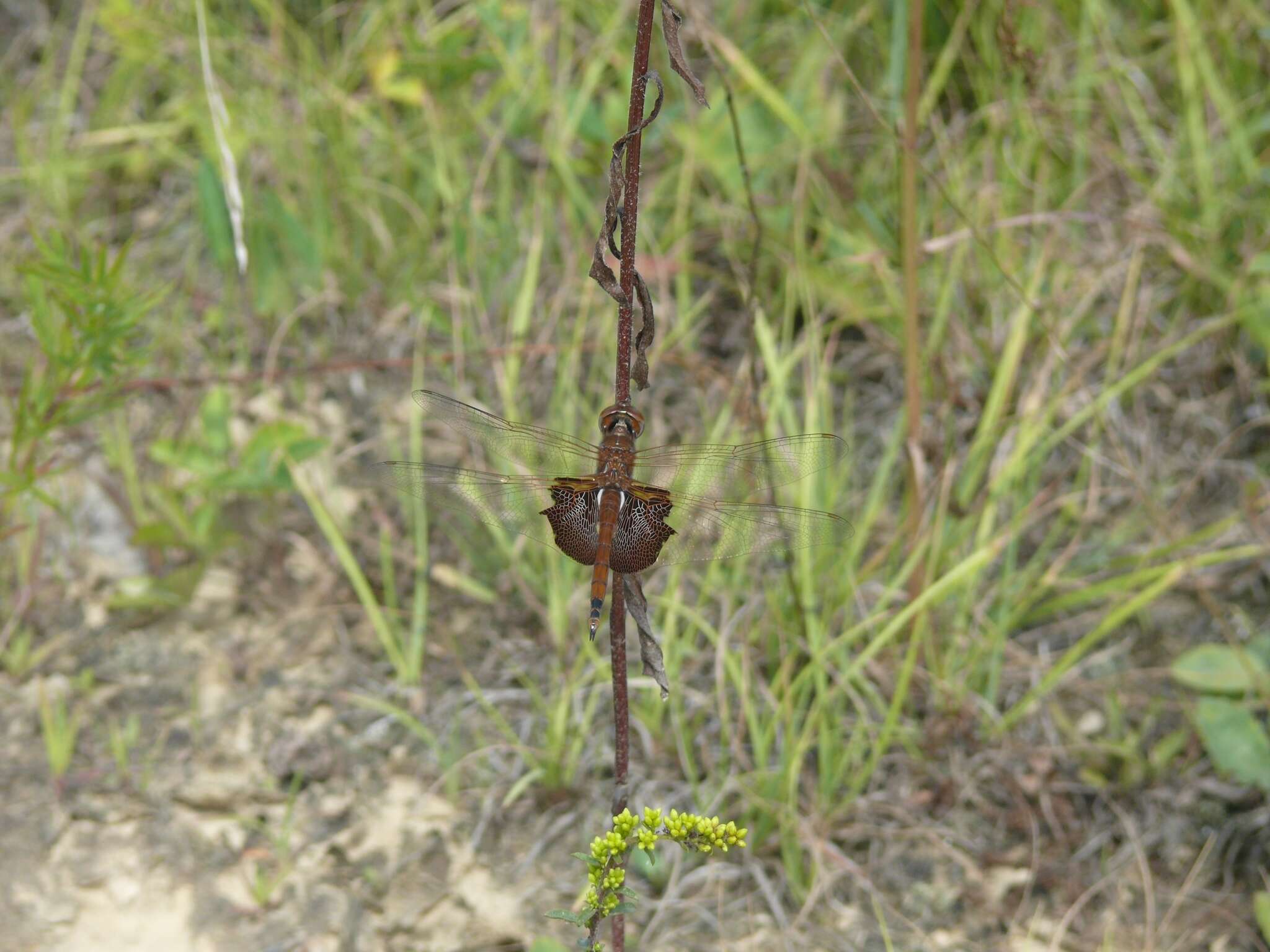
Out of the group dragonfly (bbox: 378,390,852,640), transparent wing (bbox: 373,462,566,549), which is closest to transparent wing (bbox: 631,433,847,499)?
dragonfly (bbox: 378,390,852,640)

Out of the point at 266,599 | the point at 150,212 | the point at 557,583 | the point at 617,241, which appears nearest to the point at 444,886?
the point at 557,583

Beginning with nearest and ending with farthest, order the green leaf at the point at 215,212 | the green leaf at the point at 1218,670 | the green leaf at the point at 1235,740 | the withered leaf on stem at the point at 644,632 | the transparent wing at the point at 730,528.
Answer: the withered leaf on stem at the point at 644,632 < the transparent wing at the point at 730,528 < the green leaf at the point at 1235,740 < the green leaf at the point at 1218,670 < the green leaf at the point at 215,212

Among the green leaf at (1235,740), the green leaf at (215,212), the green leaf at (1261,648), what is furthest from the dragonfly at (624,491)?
the green leaf at (215,212)

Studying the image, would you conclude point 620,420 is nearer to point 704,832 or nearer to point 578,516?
point 578,516

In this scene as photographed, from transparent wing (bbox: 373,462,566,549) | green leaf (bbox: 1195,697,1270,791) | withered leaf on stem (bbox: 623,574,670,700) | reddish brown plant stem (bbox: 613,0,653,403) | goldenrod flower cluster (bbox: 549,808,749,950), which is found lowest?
goldenrod flower cluster (bbox: 549,808,749,950)

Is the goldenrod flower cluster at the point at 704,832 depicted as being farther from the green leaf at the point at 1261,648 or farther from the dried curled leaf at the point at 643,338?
the green leaf at the point at 1261,648

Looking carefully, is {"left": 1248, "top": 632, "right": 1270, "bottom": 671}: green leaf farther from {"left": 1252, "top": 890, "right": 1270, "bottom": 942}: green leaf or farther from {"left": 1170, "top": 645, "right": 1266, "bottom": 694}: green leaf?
{"left": 1252, "top": 890, "right": 1270, "bottom": 942}: green leaf
